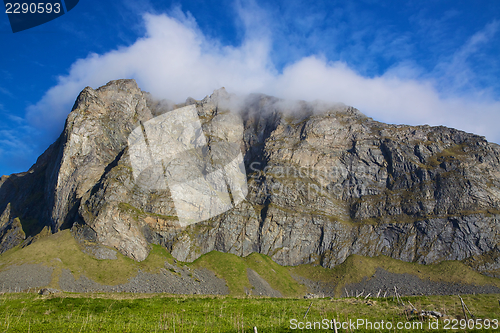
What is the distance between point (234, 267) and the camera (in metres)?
109

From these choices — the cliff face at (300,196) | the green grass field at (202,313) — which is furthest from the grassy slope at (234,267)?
the green grass field at (202,313)

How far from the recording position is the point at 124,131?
147 meters

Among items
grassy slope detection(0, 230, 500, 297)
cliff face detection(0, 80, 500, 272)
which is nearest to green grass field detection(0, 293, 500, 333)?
grassy slope detection(0, 230, 500, 297)

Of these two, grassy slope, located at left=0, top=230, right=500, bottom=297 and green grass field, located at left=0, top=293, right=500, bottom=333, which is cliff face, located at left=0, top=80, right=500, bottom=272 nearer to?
grassy slope, located at left=0, top=230, right=500, bottom=297

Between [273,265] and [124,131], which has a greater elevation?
[124,131]

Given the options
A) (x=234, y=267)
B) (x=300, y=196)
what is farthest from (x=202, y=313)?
(x=300, y=196)

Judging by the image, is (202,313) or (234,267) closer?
(202,313)

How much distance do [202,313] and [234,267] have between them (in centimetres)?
8325

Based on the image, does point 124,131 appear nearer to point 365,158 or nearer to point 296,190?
point 296,190

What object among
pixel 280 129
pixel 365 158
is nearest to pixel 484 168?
pixel 365 158

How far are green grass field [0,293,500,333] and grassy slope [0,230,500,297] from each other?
62796mm

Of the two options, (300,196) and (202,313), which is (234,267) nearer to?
(300,196)

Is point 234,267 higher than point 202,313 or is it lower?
lower

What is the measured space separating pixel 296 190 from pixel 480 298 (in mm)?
107737
